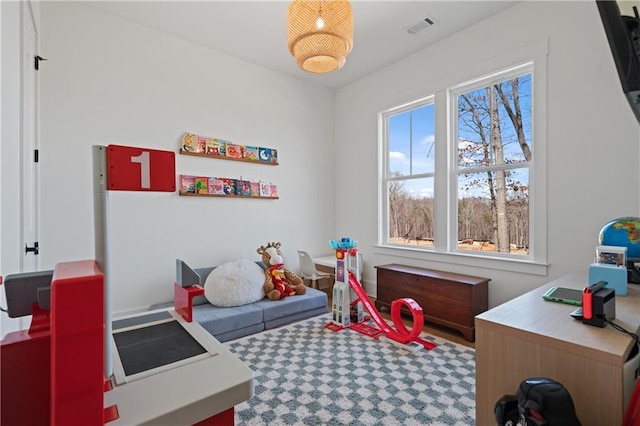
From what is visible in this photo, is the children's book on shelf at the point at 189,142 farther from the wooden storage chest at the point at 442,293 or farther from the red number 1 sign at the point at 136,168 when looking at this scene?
the red number 1 sign at the point at 136,168

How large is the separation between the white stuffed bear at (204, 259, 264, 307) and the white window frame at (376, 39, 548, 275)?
6.14 feet

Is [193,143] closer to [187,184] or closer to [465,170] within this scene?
[187,184]

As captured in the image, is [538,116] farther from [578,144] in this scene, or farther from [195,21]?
[195,21]

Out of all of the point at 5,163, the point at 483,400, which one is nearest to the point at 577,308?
the point at 483,400

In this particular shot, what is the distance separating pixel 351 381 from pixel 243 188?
263 centimetres

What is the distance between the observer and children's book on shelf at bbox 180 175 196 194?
346 cm

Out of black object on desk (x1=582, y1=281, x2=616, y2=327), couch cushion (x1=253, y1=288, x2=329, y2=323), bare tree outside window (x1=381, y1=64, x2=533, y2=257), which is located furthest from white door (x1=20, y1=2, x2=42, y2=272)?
bare tree outside window (x1=381, y1=64, x2=533, y2=257)

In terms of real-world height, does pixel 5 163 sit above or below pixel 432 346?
above

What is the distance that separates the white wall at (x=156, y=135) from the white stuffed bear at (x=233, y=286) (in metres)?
0.53

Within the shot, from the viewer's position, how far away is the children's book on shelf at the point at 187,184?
3.46 m

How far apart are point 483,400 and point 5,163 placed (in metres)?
2.40

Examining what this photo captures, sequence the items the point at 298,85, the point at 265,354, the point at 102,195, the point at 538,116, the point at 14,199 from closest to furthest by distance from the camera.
Answer: 1. the point at 102,195
2. the point at 14,199
3. the point at 265,354
4. the point at 538,116
5. the point at 298,85

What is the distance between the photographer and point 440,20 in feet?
10.6

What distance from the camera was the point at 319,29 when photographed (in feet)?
7.60
